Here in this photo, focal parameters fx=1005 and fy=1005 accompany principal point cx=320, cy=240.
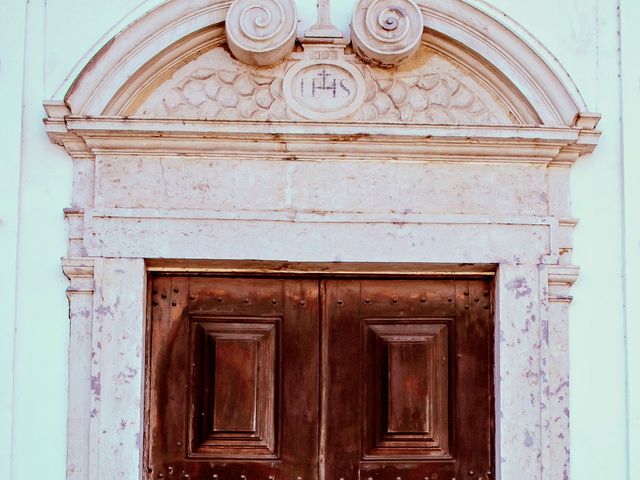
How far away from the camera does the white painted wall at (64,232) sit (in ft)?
13.1

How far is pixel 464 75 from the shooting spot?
4227 mm

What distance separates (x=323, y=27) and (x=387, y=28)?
263 mm

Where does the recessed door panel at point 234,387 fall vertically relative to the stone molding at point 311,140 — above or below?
below

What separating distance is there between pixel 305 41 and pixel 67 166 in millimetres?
1099

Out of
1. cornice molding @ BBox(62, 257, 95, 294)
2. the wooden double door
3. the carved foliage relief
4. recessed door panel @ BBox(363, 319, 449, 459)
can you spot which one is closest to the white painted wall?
cornice molding @ BBox(62, 257, 95, 294)

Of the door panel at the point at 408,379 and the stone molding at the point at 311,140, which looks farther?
the door panel at the point at 408,379

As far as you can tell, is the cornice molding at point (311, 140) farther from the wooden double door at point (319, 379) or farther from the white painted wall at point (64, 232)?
the wooden double door at point (319, 379)

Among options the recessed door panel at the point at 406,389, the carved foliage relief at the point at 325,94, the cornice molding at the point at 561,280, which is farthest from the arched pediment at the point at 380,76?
the recessed door panel at the point at 406,389

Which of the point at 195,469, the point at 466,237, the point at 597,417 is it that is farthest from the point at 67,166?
the point at 597,417

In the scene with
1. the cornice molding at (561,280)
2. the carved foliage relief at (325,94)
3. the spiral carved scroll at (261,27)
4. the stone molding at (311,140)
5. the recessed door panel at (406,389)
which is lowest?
the recessed door panel at (406,389)

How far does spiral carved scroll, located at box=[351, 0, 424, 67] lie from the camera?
407cm

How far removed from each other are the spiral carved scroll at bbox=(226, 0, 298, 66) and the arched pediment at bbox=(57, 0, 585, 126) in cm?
9

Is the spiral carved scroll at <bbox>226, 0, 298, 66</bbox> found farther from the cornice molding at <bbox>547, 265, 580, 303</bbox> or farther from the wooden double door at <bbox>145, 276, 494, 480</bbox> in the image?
the cornice molding at <bbox>547, 265, 580, 303</bbox>

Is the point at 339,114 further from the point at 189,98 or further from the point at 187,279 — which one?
Answer: the point at 187,279
